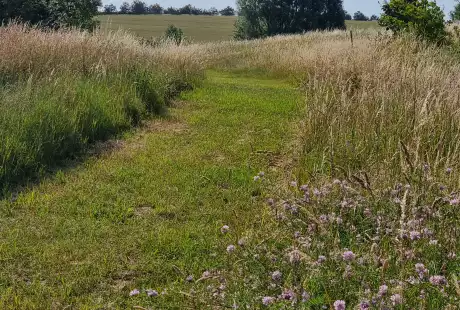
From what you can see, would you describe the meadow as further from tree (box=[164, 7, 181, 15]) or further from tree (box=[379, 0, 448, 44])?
tree (box=[164, 7, 181, 15])

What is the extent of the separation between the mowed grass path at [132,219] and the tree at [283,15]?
37.3 metres

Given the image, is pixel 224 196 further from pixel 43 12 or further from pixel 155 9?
pixel 155 9

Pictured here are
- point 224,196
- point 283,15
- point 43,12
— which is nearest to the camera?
point 224,196

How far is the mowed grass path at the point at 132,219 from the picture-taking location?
10.1 ft

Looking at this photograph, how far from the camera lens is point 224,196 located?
453cm

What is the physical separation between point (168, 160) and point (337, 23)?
41.8m

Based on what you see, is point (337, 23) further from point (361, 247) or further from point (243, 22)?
point (361, 247)

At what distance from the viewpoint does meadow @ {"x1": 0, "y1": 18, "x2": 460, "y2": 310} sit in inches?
97.6

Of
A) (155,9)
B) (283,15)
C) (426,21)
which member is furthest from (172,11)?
(426,21)

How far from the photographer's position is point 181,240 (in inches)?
144

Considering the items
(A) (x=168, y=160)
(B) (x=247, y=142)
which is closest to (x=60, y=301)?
(A) (x=168, y=160)

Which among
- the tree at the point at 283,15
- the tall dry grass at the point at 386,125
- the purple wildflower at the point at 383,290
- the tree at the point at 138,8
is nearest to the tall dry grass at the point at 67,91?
the tall dry grass at the point at 386,125

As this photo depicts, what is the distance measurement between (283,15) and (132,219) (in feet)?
133

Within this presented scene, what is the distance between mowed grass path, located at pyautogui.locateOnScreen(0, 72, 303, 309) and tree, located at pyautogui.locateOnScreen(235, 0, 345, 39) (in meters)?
37.3
